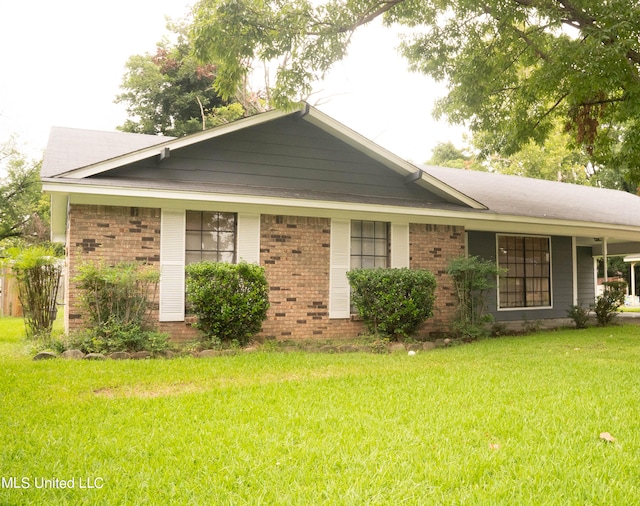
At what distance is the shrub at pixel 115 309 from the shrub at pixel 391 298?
3.79 meters

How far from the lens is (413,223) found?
39.1 ft

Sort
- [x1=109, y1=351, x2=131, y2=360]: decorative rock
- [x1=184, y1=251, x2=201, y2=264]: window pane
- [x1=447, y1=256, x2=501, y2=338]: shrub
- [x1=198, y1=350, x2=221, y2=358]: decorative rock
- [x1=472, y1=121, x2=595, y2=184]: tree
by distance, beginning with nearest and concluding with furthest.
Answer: [x1=109, y1=351, x2=131, y2=360]: decorative rock
[x1=198, y1=350, x2=221, y2=358]: decorative rock
[x1=184, y1=251, x2=201, y2=264]: window pane
[x1=447, y1=256, x2=501, y2=338]: shrub
[x1=472, y1=121, x2=595, y2=184]: tree

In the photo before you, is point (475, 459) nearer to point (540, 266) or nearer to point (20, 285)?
point (20, 285)

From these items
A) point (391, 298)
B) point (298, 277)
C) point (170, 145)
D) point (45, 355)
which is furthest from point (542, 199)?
point (45, 355)

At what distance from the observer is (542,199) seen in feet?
52.1

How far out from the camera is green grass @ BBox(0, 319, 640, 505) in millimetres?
3145

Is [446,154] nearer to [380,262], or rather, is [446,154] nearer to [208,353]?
[380,262]

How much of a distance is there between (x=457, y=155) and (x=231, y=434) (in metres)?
41.9

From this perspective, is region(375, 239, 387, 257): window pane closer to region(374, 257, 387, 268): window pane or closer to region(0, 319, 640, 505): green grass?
region(374, 257, 387, 268): window pane

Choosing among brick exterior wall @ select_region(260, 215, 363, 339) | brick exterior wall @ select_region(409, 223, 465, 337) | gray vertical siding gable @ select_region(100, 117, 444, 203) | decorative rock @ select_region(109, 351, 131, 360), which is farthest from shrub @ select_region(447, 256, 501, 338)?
decorative rock @ select_region(109, 351, 131, 360)

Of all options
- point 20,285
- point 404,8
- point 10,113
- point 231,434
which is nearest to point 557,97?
point 404,8

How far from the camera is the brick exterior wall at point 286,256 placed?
30.4ft

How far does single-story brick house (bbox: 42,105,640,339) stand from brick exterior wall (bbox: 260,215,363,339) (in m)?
0.02

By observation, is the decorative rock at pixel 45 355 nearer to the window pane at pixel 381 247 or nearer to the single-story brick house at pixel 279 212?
the single-story brick house at pixel 279 212
